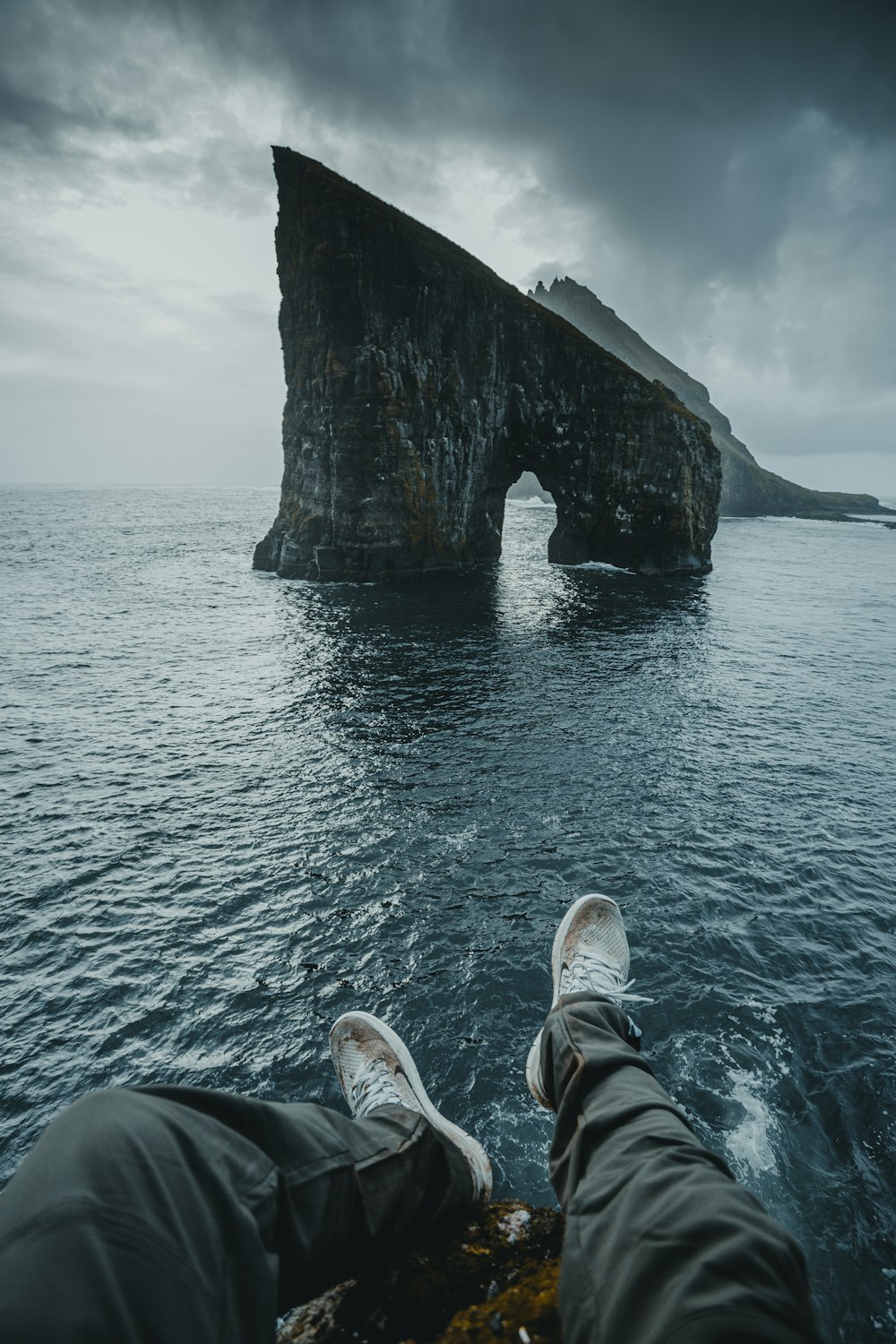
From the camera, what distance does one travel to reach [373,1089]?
5.72 metres

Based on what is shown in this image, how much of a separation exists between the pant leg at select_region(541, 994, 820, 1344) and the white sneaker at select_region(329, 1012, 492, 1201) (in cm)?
209

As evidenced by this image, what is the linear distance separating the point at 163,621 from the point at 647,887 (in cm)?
2938

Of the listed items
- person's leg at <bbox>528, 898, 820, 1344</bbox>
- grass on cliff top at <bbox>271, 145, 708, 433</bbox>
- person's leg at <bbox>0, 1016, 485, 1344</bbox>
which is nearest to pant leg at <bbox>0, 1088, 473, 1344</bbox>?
person's leg at <bbox>0, 1016, 485, 1344</bbox>

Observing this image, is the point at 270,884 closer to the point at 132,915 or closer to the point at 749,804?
the point at 132,915

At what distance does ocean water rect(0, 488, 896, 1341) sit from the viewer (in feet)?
23.9

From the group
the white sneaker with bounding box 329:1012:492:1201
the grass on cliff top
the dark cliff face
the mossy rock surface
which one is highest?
the grass on cliff top

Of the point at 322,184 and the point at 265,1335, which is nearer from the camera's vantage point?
the point at 265,1335

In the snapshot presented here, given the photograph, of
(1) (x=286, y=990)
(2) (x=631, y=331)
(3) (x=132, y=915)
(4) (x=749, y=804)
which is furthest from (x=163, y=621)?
(2) (x=631, y=331)

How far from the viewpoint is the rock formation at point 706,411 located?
136m

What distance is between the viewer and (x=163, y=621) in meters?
31.9

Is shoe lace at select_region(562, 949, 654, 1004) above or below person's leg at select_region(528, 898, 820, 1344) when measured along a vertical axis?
below

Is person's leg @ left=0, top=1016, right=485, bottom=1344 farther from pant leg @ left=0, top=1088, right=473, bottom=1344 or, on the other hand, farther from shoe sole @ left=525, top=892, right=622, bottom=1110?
shoe sole @ left=525, top=892, right=622, bottom=1110

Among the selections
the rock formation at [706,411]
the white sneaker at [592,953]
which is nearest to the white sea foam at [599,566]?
the white sneaker at [592,953]

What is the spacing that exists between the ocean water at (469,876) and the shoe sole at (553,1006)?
5.35ft
